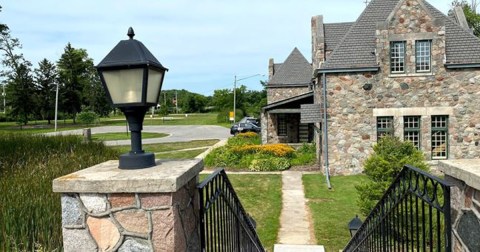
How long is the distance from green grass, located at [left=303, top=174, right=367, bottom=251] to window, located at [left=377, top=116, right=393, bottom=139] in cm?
206

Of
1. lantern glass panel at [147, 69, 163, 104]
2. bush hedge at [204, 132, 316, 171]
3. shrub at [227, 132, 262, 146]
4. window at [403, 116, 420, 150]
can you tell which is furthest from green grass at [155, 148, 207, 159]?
lantern glass panel at [147, 69, 163, 104]

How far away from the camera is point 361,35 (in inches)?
633

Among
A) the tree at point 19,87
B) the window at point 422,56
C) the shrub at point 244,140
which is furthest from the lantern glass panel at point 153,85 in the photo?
the tree at point 19,87

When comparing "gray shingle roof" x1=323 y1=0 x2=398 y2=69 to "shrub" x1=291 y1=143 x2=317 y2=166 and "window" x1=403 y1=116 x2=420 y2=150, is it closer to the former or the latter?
"window" x1=403 y1=116 x2=420 y2=150

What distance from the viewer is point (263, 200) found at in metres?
11.7

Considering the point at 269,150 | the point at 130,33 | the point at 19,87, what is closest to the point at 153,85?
the point at 130,33

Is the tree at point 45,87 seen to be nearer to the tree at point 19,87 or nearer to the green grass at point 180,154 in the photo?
the tree at point 19,87

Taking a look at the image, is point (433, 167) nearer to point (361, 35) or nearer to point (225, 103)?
point (361, 35)

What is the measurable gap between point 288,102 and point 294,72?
9.65 meters

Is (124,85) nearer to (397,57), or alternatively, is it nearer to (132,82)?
(132,82)

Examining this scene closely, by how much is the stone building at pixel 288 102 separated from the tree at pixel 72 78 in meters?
43.1

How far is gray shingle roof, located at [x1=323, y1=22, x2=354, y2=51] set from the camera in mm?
18617

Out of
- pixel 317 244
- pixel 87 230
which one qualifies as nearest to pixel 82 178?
pixel 87 230

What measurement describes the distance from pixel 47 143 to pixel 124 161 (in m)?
7.59
